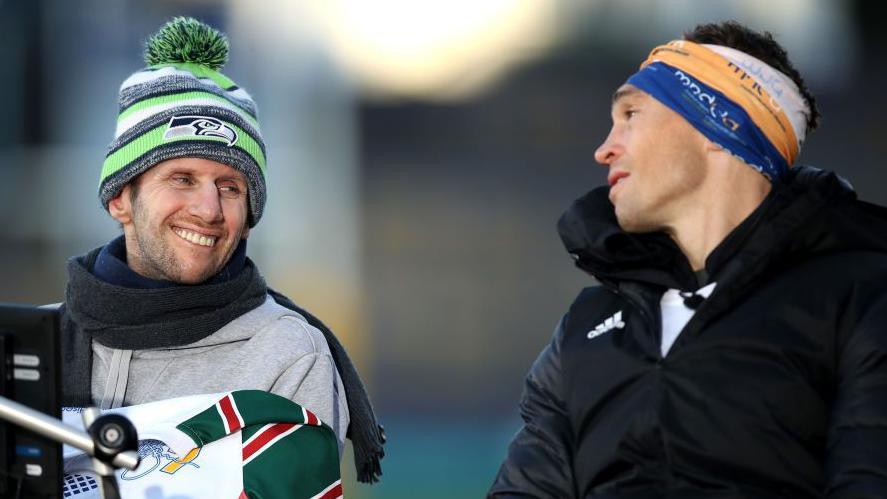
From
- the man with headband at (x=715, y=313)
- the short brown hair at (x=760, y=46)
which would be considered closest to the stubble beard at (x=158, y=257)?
the man with headband at (x=715, y=313)

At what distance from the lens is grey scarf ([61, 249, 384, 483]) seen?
279cm

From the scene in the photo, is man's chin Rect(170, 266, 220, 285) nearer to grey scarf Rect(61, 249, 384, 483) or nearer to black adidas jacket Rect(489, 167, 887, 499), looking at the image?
grey scarf Rect(61, 249, 384, 483)

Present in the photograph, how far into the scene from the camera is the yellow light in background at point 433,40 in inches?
231

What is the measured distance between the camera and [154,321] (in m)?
2.81

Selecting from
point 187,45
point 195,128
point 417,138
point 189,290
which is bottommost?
point 417,138

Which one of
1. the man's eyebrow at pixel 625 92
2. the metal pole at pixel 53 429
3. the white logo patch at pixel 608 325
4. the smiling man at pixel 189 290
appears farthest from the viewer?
the smiling man at pixel 189 290

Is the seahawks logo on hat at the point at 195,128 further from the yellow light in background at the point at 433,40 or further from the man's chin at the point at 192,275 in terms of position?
the yellow light in background at the point at 433,40

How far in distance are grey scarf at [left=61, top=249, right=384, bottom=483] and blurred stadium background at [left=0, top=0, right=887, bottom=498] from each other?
9.97 ft

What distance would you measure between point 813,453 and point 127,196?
1.63 meters

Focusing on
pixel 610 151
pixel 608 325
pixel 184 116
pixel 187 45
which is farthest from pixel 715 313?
pixel 187 45

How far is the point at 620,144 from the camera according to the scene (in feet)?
8.20

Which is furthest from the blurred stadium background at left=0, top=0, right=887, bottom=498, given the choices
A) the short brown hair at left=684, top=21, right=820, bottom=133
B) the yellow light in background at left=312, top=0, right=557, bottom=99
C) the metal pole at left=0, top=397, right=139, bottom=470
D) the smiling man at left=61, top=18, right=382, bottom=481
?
the metal pole at left=0, top=397, right=139, bottom=470

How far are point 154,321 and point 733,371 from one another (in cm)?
127

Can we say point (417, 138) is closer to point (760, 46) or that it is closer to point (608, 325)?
point (760, 46)
